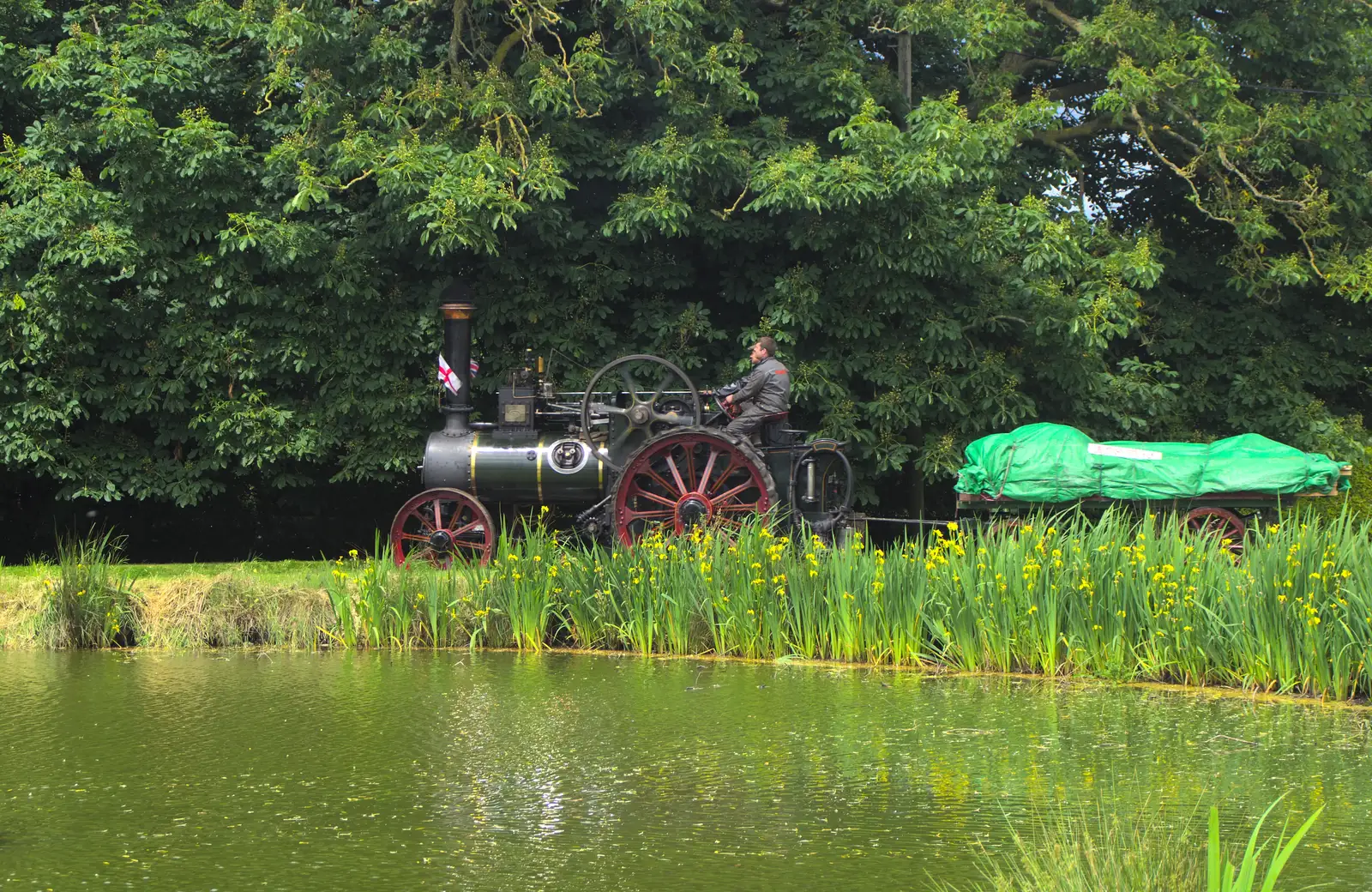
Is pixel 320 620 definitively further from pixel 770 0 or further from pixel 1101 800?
pixel 770 0

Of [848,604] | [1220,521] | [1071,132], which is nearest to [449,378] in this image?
[848,604]

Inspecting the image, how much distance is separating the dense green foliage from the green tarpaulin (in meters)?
1.96

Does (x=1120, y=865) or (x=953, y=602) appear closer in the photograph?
(x=1120, y=865)

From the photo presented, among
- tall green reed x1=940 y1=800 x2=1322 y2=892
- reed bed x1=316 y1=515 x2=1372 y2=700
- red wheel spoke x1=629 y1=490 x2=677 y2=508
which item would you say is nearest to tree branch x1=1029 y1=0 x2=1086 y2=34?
red wheel spoke x1=629 y1=490 x2=677 y2=508

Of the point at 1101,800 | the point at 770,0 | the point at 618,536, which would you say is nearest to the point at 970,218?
the point at 770,0

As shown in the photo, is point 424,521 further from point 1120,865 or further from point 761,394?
point 1120,865

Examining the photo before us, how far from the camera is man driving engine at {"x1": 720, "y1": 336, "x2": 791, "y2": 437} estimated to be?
11219 mm

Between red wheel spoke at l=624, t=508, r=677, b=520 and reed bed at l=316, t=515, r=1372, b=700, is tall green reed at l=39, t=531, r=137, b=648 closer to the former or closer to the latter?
reed bed at l=316, t=515, r=1372, b=700

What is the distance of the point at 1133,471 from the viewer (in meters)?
11.2

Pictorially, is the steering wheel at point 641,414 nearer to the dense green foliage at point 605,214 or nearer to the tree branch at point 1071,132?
the dense green foliage at point 605,214

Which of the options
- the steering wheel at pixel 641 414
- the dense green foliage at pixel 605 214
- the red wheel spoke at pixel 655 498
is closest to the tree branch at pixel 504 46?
the dense green foliage at pixel 605 214

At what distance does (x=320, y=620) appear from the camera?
9352 millimetres

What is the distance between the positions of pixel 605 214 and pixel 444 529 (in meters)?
3.90

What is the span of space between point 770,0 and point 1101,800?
36.1 ft
